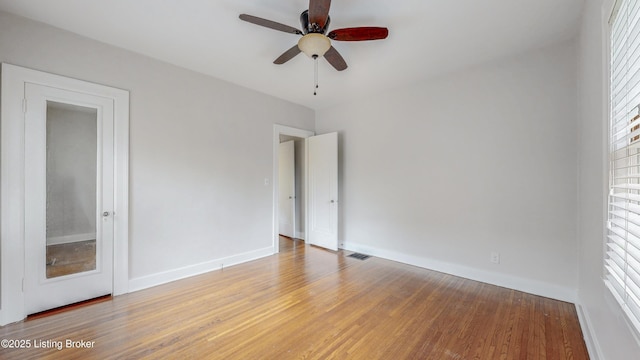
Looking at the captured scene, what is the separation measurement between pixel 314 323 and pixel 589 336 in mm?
2039

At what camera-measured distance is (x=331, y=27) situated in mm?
2318

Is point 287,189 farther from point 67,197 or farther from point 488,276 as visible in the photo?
point 488,276

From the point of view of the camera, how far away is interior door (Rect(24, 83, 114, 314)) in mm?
2242

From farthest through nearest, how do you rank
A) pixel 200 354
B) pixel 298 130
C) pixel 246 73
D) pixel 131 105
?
pixel 298 130
pixel 246 73
pixel 131 105
pixel 200 354

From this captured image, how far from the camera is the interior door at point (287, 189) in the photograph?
533cm

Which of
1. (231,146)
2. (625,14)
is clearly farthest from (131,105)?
(625,14)

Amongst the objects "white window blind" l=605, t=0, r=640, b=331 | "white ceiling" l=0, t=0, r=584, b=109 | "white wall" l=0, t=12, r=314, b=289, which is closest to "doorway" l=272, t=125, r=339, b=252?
"white wall" l=0, t=12, r=314, b=289

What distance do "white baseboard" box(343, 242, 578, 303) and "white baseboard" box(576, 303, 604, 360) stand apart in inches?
12.1

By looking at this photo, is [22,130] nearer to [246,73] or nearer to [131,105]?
[131,105]

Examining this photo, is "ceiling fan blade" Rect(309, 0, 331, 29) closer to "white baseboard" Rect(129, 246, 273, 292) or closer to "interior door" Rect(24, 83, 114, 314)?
"interior door" Rect(24, 83, 114, 314)

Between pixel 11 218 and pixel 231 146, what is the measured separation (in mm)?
2178

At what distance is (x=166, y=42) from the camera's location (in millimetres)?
2576

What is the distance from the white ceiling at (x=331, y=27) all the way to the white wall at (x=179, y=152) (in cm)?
21

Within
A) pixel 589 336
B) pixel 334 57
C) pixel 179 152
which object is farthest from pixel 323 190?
pixel 589 336
